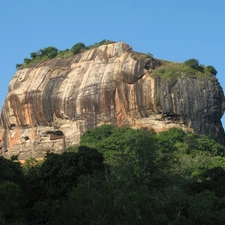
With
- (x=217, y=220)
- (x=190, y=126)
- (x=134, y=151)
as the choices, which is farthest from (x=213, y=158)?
(x=217, y=220)

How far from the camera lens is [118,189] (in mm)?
29422

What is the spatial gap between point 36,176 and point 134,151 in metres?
4.73

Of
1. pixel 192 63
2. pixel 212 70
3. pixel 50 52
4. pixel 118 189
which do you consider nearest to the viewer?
pixel 118 189

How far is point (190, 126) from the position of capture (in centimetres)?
5828

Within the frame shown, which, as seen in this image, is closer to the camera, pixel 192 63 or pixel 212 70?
pixel 192 63

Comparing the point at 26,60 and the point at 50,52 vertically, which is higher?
the point at 50,52

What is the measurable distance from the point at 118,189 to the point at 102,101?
29016 millimetres

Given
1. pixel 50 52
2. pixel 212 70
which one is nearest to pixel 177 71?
pixel 212 70

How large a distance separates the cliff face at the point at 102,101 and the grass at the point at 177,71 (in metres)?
0.44

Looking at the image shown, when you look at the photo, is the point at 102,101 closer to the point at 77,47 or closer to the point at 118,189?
the point at 77,47

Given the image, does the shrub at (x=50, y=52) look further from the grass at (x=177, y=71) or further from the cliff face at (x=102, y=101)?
the grass at (x=177, y=71)

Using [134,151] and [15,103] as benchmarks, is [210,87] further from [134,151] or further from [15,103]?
[134,151]

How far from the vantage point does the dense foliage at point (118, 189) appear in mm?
28547

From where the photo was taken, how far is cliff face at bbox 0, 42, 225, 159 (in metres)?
57.9
